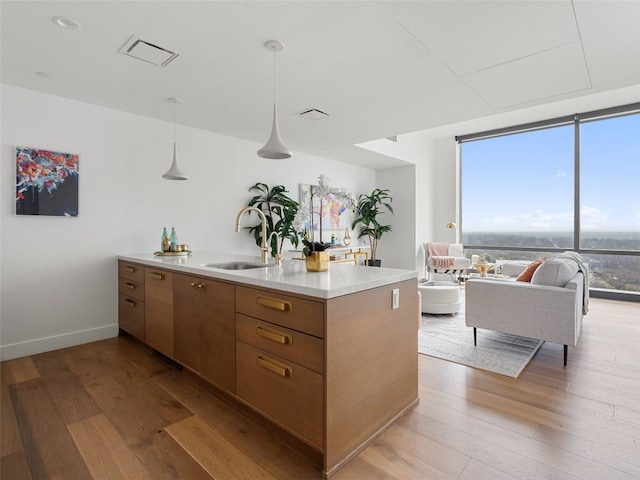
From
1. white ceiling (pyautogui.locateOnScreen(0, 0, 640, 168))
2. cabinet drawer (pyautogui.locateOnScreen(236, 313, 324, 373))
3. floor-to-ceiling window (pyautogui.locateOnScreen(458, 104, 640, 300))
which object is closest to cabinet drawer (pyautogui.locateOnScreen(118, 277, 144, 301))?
cabinet drawer (pyautogui.locateOnScreen(236, 313, 324, 373))

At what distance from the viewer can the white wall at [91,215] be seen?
2.90 m

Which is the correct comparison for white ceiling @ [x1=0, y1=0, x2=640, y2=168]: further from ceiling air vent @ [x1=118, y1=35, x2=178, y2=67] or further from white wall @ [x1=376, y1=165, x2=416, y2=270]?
white wall @ [x1=376, y1=165, x2=416, y2=270]

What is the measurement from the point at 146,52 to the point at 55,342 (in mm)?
2751

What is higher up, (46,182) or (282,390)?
(46,182)

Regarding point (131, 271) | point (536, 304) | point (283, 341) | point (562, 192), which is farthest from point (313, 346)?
point (562, 192)

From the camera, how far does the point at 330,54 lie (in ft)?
8.07

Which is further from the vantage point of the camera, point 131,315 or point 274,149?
point 131,315

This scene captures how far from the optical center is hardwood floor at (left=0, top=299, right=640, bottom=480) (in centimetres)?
151

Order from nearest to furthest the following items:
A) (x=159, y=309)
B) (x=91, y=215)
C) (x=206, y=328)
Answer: (x=206, y=328) < (x=159, y=309) < (x=91, y=215)

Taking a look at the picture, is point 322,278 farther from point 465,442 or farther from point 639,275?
point 639,275

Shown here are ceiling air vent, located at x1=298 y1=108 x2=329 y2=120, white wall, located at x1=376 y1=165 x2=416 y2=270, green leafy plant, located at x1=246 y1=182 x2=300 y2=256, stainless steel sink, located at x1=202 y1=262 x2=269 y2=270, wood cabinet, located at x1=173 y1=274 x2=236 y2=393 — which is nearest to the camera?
wood cabinet, located at x1=173 y1=274 x2=236 y2=393

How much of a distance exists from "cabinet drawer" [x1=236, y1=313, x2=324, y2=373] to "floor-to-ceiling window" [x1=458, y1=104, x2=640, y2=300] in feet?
20.0

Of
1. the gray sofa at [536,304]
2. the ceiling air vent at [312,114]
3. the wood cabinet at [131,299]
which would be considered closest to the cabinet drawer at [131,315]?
the wood cabinet at [131,299]

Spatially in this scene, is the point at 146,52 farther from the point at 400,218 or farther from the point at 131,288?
the point at 400,218
